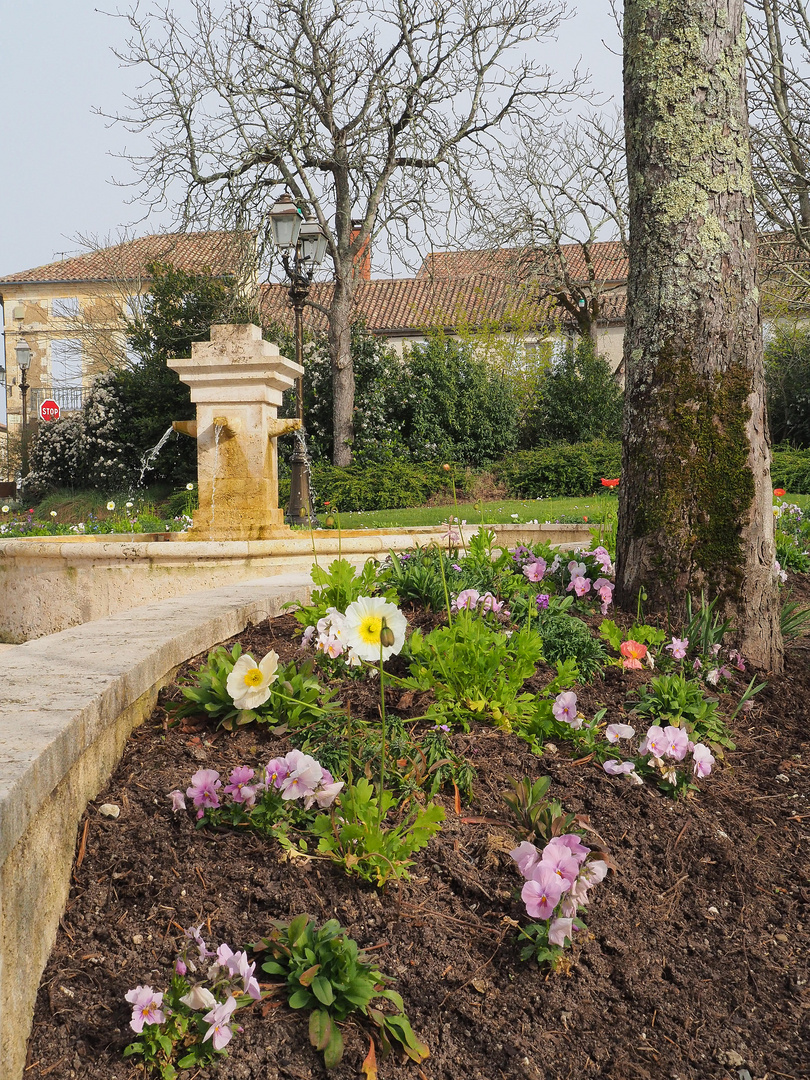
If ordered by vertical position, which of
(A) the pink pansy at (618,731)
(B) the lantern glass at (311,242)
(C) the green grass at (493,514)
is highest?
(B) the lantern glass at (311,242)

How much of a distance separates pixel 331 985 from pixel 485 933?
38cm

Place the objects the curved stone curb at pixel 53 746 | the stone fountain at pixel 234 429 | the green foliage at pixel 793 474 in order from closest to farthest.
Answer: the curved stone curb at pixel 53 746 < the stone fountain at pixel 234 429 < the green foliage at pixel 793 474

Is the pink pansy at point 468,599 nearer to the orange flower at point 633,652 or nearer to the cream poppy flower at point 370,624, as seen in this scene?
the orange flower at point 633,652

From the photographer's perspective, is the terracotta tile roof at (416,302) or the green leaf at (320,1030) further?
the terracotta tile roof at (416,302)

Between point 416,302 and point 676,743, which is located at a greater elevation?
point 416,302

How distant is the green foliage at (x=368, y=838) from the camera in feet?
5.39

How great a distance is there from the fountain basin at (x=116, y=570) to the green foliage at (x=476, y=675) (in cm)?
298

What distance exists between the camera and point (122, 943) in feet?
5.01

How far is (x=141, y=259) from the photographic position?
1201 inches

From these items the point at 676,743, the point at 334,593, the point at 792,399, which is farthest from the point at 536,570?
the point at 792,399

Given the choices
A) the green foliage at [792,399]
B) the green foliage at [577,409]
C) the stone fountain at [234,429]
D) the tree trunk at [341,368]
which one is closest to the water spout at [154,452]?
the stone fountain at [234,429]

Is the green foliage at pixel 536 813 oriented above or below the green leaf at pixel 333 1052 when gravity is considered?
above

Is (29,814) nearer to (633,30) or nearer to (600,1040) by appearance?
(600,1040)

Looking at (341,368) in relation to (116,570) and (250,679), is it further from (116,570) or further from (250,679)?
(250,679)
